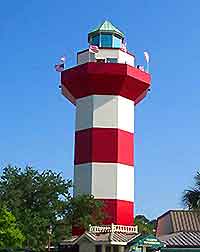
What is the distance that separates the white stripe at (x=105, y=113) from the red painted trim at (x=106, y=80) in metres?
0.43

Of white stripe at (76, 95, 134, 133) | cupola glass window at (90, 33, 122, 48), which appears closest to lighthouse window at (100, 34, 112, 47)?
cupola glass window at (90, 33, 122, 48)

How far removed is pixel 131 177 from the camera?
4375cm

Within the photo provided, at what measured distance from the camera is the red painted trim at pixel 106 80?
42938 mm

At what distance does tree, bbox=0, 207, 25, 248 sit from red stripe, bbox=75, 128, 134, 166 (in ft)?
30.4

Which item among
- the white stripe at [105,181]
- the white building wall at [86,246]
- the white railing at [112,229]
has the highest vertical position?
the white stripe at [105,181]

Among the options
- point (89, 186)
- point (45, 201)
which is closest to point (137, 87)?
point (89, 186)

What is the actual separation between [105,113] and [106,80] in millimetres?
2324

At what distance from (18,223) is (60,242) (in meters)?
3.81

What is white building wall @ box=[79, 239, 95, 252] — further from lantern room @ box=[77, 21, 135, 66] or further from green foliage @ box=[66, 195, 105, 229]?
lantern room @ box=[77, 21, 135, 66]

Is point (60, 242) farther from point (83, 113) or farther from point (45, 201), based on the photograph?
point (83, 113)

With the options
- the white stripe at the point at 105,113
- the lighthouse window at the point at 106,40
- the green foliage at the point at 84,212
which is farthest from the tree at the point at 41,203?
the lighthouse window at the point at 106,40

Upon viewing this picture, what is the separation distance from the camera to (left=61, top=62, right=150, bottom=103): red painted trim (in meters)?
42.9

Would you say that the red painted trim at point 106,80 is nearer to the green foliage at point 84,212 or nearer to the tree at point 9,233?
the green foliage at point 84,212

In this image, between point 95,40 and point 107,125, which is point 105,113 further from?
point 95,40
